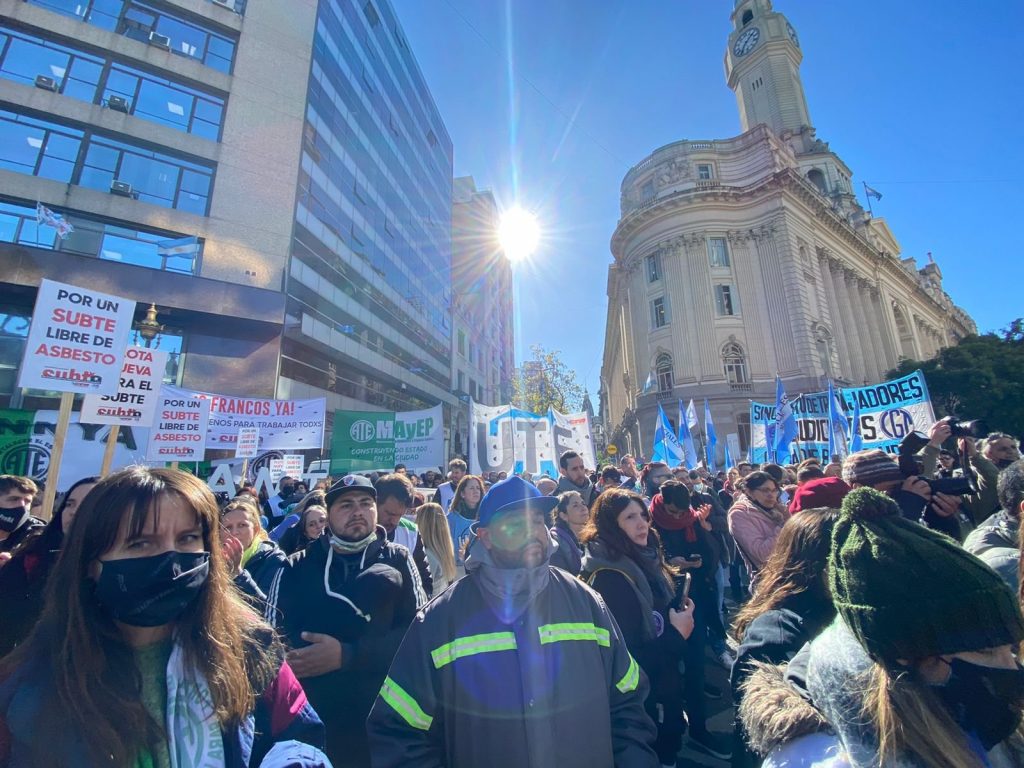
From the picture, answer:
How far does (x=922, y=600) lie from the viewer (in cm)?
111

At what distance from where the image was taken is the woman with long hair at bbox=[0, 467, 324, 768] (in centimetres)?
109

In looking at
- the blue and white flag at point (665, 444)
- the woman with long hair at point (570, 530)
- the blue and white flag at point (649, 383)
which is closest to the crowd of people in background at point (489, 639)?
the woman with long hair at point (570, 530)

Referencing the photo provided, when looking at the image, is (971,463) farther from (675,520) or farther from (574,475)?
(574,475)

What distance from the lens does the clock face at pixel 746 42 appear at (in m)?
44.5

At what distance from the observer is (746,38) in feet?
150

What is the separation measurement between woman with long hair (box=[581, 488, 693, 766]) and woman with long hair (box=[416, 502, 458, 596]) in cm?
187

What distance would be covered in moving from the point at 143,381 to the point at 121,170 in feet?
51.4

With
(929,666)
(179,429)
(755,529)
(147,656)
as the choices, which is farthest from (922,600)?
(179,429)

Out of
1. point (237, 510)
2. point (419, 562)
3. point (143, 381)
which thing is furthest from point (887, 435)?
point (143, 381)

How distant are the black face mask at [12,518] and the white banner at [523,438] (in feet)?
24.2

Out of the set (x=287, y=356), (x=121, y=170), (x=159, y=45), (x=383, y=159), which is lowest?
(x=287, y=356)

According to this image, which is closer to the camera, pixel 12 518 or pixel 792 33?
pixel 12 518

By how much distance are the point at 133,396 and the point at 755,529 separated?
7.67 meters

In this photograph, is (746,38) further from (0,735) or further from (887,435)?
(0,735)
